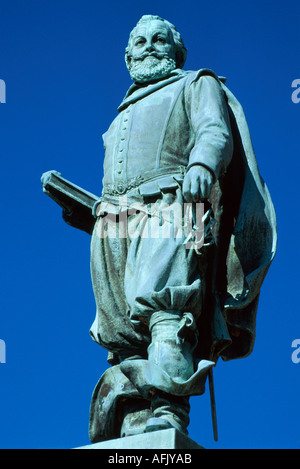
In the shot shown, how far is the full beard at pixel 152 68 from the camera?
10109 mm

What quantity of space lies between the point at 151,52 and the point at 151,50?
0.06 feet

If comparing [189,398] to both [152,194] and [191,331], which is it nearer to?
[191,331]

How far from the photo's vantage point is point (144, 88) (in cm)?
1015

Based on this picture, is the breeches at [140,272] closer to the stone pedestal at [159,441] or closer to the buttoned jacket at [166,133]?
the buttoned jacket at [166,133]

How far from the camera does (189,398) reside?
28.6 feet

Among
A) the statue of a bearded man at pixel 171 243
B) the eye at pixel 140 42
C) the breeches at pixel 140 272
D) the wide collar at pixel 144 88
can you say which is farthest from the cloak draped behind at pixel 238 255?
the eye at pixel 140 42

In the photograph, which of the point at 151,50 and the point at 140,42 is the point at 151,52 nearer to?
the point at 151,50

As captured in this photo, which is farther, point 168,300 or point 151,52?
point 151,52

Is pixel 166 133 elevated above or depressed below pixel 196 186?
above

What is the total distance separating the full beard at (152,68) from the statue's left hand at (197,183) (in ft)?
4.98

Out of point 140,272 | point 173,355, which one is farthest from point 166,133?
point 173,355

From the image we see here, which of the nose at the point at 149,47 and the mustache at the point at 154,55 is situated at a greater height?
the nose at the point at 149,47

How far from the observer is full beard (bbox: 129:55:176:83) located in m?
10.1
